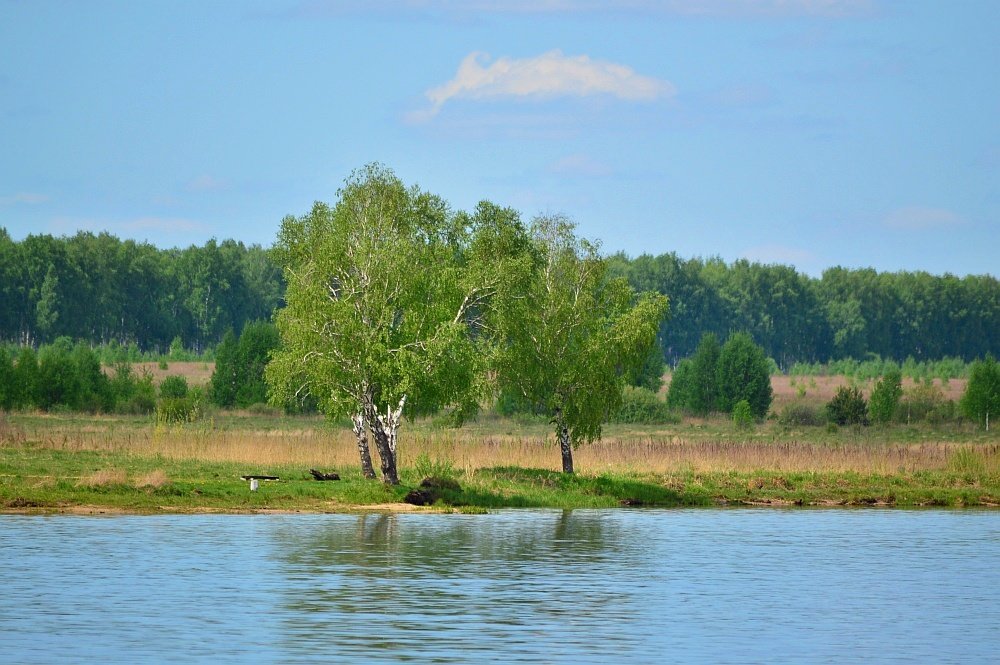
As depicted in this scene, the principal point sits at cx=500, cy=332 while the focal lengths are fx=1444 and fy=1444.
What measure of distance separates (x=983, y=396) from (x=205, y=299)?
96473 mm

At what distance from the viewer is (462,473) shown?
49562mm

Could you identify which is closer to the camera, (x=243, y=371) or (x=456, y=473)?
(x=456, y=473)

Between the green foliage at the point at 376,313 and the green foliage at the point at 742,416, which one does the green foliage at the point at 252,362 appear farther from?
the green foliage at the point at 376,313

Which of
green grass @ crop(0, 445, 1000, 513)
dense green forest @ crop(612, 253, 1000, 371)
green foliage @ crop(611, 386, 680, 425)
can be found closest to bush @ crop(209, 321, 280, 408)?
green foliage @ crop(611, 386, 680, 425)

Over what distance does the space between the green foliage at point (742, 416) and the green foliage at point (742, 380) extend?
783 centimetres

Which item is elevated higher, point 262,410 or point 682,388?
point 682,388

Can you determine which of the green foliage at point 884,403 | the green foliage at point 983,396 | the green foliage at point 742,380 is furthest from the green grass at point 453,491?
the green foliage at point 742,380

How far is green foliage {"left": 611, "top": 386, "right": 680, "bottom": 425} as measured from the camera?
309ft

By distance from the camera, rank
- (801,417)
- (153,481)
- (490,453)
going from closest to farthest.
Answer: (153,481) → (490,453) → (801,417)

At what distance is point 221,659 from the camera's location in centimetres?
2073

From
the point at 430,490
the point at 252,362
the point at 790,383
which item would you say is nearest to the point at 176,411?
the point at 252,362

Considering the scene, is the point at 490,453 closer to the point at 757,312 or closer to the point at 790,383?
the point at 790,383

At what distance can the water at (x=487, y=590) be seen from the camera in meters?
22.3

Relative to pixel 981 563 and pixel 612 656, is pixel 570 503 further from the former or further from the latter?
pixel 612 656
